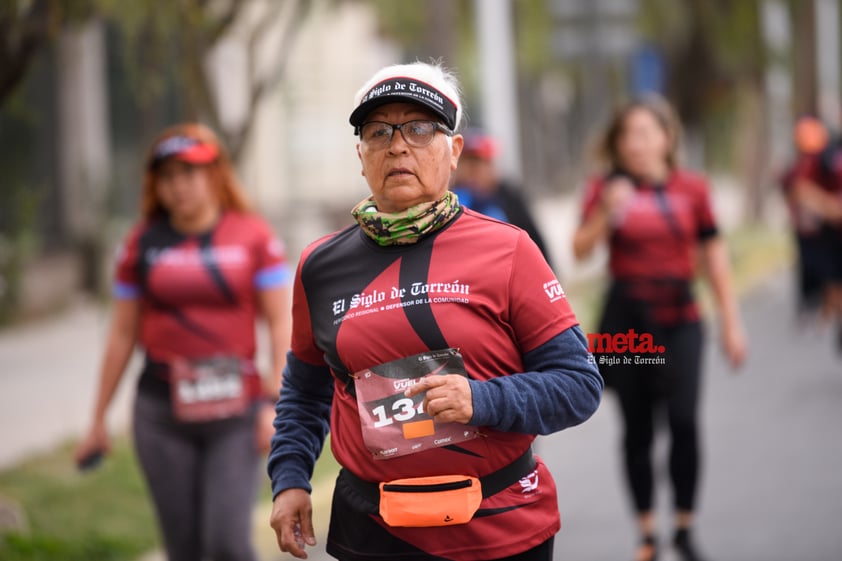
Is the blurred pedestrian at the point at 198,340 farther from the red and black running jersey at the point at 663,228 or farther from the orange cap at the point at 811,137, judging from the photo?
the orange cap at the point at 811,137

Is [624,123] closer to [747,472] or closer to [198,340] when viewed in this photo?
[198,340]

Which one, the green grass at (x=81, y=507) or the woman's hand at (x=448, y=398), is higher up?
the woman's hand at (x=448, y=398)

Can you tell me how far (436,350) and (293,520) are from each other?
1.86ft

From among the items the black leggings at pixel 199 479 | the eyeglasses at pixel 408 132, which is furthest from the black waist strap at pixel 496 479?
the black leggings at pixel 199 479

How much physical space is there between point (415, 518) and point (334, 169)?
29.4 m

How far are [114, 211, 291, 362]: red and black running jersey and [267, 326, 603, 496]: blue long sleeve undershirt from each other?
5.82ft

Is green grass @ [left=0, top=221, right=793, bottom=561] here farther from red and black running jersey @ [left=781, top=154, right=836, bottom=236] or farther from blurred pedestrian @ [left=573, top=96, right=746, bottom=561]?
red and black running jersey @ [left=781, top=154, right=836, bottom=236]

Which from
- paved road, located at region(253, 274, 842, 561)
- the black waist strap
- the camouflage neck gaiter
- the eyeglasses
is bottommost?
paved road, located at region(253, 274, 842, 561)

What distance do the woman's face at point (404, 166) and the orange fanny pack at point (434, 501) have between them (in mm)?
593

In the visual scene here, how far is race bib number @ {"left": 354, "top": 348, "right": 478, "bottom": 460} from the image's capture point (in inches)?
103

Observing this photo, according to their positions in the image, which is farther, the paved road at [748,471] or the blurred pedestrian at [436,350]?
the paved road at [748,471]

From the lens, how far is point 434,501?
8.66ft

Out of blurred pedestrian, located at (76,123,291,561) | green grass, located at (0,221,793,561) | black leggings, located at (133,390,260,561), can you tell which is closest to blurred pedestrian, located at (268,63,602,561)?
black leggings, located at (133,390,260,561)

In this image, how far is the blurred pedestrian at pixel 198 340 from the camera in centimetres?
457
